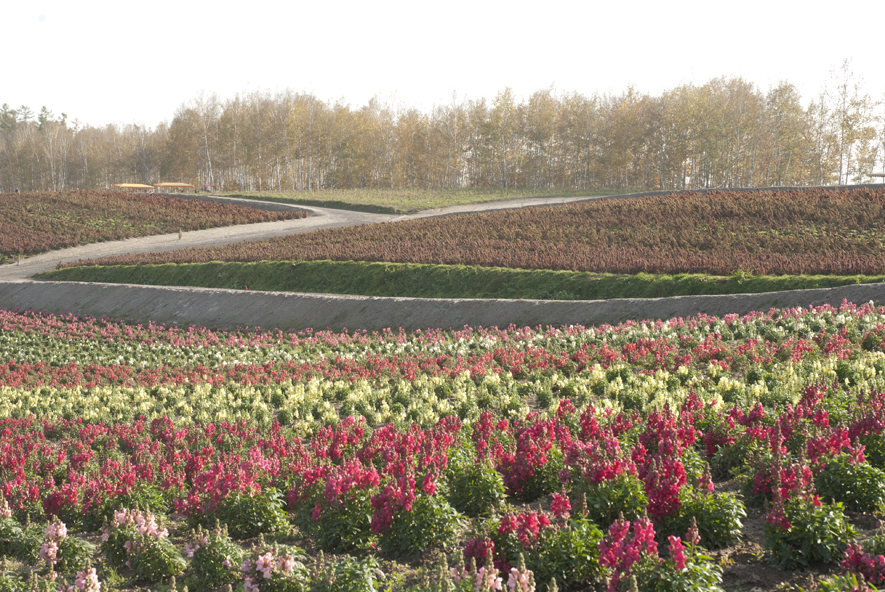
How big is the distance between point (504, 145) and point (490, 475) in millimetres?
69702

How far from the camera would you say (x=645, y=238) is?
2762 centimetres

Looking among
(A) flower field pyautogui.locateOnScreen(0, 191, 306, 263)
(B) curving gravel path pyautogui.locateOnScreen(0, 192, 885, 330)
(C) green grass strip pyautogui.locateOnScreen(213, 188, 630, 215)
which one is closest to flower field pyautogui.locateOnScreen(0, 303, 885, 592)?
(B) curving gravel path pyautogui.locateOnScreen(0, 192, 885, 330)

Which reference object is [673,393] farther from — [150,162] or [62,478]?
[150,162]

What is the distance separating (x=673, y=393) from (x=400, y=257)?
18581 mm

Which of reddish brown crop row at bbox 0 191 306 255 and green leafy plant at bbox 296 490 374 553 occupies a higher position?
reddish brown crop row at bbox 0 191 306 255

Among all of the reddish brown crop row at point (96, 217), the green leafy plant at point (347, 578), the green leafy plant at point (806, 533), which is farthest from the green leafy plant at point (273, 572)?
the reddish brown crop row at point (96, 217)

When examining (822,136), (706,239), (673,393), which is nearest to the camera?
A: (673,393)

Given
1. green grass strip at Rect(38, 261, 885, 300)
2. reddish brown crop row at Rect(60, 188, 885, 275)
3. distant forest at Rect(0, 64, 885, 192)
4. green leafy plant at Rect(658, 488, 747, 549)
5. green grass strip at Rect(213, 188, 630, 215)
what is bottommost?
green leafy plant at Rect(658, 488, 747, 549)

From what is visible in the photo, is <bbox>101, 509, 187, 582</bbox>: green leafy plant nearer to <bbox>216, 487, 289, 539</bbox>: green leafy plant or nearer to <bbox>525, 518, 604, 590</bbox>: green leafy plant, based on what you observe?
<bbox>216, 487, 289, 539</bbox>: green leafy plant

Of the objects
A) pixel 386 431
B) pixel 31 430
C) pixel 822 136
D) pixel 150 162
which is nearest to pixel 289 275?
pixel 31 430

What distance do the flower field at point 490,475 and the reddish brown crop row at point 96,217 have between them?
118ft

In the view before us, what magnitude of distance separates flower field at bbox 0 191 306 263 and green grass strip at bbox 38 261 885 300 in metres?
12.6

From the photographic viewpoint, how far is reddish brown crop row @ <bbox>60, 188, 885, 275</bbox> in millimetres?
22109

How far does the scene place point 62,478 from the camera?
28.5 feet
